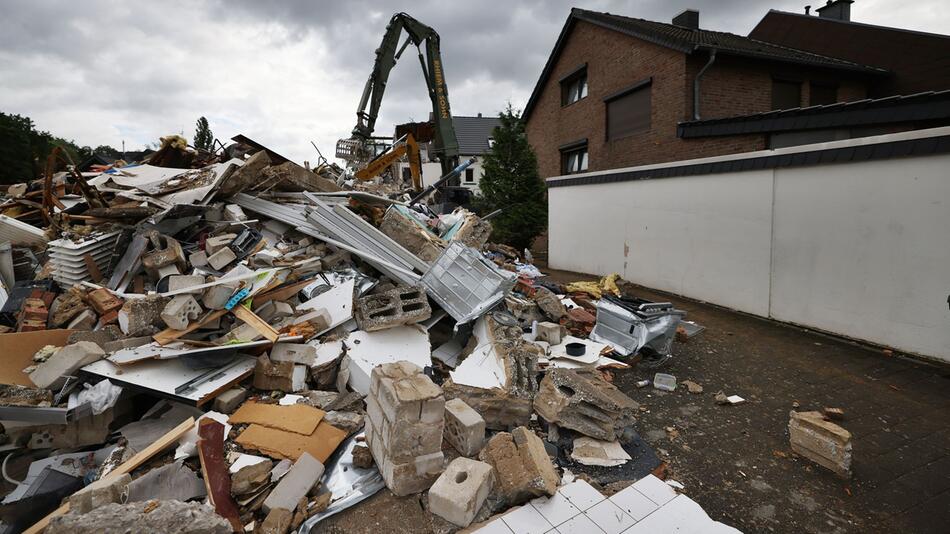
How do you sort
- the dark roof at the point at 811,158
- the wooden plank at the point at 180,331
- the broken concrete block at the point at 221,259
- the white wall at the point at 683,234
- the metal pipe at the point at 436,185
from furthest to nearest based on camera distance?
the metal pipe at the point at 436,185 < the white wall at the point at 683,234 < the dark roof at the point at 811,158 < the broken concrete block at the point at 221,259 < the wooden plank at the point at 180,331

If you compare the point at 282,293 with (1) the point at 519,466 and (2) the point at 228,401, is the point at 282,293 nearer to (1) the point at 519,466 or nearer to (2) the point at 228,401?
(2) the point at 228,401

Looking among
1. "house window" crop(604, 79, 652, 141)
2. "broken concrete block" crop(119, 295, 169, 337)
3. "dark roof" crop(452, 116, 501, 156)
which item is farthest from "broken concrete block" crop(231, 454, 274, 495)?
"dark roof" crop(452, 116, 501, 156)

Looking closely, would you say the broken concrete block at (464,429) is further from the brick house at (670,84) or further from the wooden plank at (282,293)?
the brick house at (670,84)

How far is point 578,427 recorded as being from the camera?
3217 millimetres

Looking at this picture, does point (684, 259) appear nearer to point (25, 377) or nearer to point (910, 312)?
point (910, 312)

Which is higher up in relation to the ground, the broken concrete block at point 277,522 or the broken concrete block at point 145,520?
the broken concrete block at point 145,520

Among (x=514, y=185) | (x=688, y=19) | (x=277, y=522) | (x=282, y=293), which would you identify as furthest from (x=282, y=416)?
(x=688, y=19)

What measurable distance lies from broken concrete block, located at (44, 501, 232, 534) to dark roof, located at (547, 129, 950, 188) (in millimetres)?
7419

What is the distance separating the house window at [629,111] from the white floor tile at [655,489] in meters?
10.8

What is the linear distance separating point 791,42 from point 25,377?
19.6m

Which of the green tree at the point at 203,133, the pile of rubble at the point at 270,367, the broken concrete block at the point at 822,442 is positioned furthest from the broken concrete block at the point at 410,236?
the green tree at the point at 203,133

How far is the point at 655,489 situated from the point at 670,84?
34.9 ft

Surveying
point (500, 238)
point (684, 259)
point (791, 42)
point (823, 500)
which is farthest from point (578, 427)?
point (791, 42)

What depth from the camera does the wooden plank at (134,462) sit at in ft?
7.45
